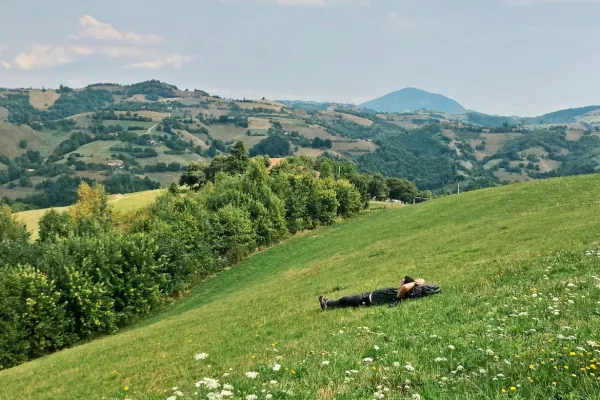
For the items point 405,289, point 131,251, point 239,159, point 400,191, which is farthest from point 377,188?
point 405,289

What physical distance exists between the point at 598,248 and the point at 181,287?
50.4 m

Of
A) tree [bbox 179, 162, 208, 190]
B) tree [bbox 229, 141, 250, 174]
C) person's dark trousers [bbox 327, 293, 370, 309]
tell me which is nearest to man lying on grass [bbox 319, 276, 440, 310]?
person's dark trousers [bbox 327, 293, 370, 309]

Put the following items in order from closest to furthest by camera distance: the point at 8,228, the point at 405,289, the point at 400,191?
the point at 405,289 → the point at 8,228 → the point at 400,191

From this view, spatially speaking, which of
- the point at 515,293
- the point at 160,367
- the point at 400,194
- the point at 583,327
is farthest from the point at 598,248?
the point at 400,194

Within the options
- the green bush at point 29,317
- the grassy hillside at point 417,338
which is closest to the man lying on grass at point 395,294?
the grassy hillside at point 417,338

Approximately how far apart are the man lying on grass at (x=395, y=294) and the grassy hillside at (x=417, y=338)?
2.85 feet

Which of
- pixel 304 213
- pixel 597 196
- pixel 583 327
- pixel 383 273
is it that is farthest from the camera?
pixel 304 213

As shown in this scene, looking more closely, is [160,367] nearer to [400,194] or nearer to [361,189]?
[361,189]

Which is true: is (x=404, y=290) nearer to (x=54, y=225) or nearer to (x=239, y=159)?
(x=54, y=225)

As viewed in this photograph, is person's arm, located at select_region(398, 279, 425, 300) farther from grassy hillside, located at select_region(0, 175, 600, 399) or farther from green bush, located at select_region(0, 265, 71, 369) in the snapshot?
green bush, located at select_region(0, 265, 71, 369)

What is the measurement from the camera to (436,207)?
58.1 meters

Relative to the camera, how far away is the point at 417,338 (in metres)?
11.5

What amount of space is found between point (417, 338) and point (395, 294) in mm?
6430

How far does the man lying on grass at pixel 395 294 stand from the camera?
17328 millimetres
